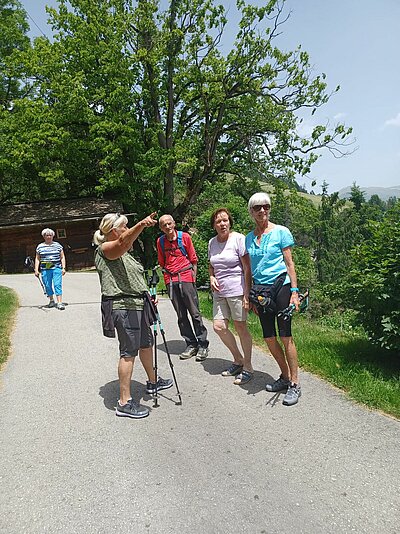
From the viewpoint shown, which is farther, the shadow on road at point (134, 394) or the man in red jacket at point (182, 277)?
the man in red jacket at point (182, 277)

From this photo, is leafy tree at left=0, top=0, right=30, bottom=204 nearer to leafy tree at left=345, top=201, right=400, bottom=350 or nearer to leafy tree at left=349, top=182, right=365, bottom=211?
leafy tree at left=345, top=201, right=400, bottom=350

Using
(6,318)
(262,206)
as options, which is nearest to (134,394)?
(262,206)

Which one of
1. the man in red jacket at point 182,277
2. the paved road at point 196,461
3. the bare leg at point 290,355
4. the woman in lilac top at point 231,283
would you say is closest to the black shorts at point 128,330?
the paved road at point 196,461

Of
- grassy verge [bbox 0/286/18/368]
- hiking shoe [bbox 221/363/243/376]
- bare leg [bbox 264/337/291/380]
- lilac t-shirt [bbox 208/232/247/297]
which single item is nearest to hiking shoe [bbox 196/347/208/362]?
hiking shoe [bbox 221/363/243/376]

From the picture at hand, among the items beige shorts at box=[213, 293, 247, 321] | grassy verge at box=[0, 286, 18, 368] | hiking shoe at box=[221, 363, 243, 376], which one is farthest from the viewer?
grassy verge at box=[0, 286, 18, 368]

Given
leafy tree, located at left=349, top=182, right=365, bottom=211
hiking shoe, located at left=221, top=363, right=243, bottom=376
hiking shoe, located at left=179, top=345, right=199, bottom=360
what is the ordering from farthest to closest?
leafy tree, located at left=349, top=182, right=365, bottom=211 < hiking shoe, located at left=179, top=345, right=199, bottom=360 < hiking shoe, located at left=221, top=363, right=243, bottom=376

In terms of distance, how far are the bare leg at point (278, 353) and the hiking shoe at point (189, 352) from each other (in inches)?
67.9

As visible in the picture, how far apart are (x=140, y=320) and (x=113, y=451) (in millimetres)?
1232

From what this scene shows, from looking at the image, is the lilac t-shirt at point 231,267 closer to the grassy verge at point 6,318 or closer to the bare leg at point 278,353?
the bare leg at point 278,353

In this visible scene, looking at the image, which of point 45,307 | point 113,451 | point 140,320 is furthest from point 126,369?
point 45,307

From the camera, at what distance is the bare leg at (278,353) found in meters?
4.39

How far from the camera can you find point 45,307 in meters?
10.2

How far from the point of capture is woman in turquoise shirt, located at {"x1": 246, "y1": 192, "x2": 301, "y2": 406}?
425 centimetres

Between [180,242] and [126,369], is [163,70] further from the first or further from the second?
[126,369]
